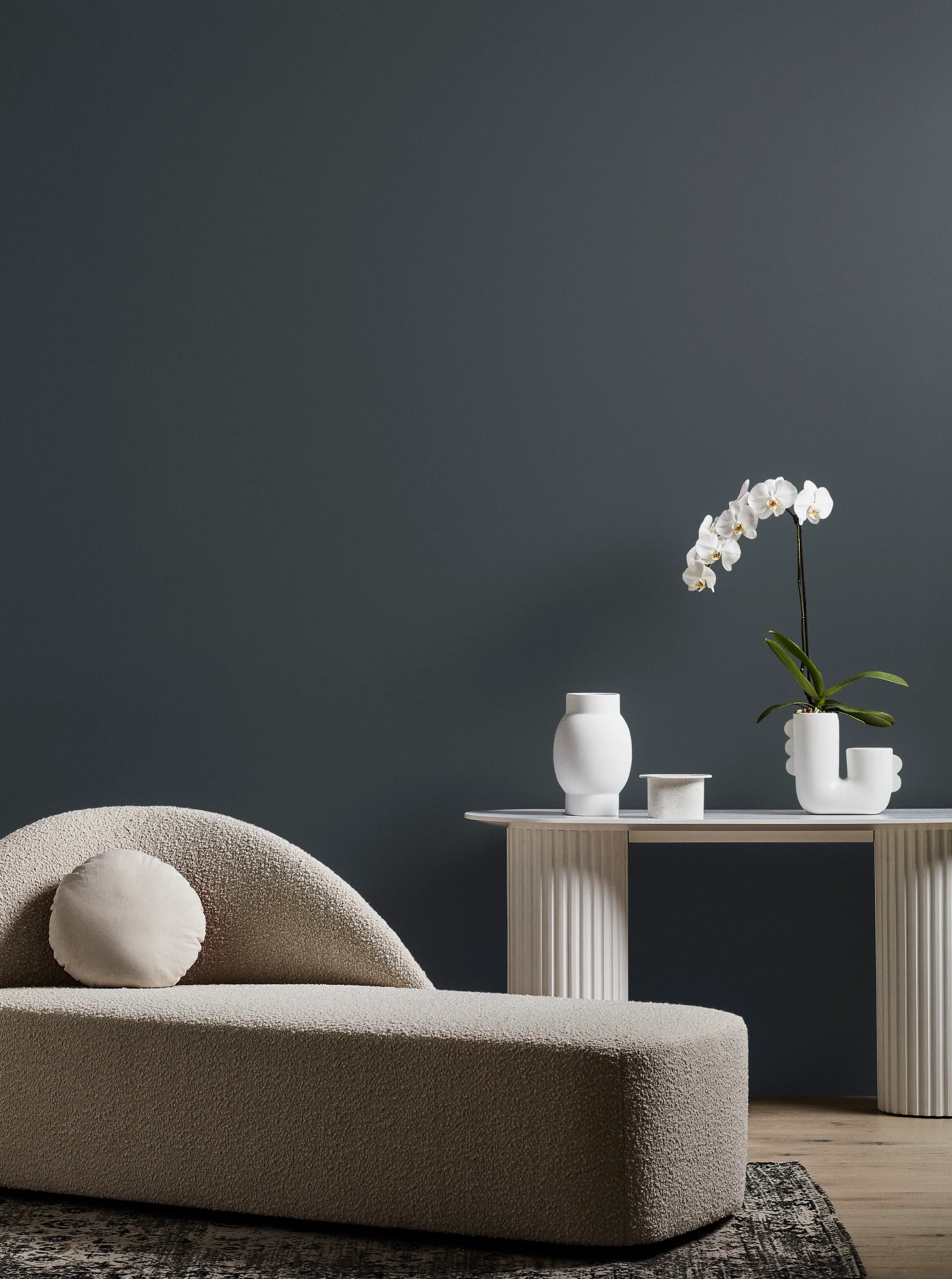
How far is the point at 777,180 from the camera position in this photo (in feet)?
10.5

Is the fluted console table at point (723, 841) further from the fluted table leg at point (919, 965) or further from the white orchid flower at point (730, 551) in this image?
the white orchid flower at point (730, 551)

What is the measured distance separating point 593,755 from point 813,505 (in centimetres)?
73

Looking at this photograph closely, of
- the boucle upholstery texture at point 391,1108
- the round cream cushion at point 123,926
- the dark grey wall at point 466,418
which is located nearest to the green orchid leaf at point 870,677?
the dark grey wall at point 466,418

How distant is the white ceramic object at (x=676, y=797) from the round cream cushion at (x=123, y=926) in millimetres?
914

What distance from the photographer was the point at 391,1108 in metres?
1.88

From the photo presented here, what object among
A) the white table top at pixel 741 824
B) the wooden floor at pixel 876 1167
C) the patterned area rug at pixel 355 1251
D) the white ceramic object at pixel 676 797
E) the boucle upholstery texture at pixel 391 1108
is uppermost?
the white ceramic object at pixel 676 797

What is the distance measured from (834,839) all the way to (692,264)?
4.43ft

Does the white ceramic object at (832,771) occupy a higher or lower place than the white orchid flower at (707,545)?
lower

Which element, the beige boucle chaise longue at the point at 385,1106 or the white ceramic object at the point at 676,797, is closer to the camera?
the beige boucle chaise longue at the point at 385,1106

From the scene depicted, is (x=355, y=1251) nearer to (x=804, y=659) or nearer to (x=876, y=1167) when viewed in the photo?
(x=876, y=1167)

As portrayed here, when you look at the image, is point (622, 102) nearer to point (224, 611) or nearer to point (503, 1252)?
point (224, 611)

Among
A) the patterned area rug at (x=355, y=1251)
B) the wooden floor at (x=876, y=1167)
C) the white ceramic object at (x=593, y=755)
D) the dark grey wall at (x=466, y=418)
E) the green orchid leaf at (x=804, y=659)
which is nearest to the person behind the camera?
the patterned area rug at (x=355, y=1251)

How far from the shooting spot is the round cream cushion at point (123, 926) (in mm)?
2264

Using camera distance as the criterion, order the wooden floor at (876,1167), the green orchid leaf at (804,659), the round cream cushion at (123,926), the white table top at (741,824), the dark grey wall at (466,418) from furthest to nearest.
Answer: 1. the dark grey wall at (466,418)
2. the green orchid leaf at (804,659)
3. the white table top at (741,824)
4. the round cream cushion at (123,926)
5. the wooden floor at (876,1167)
